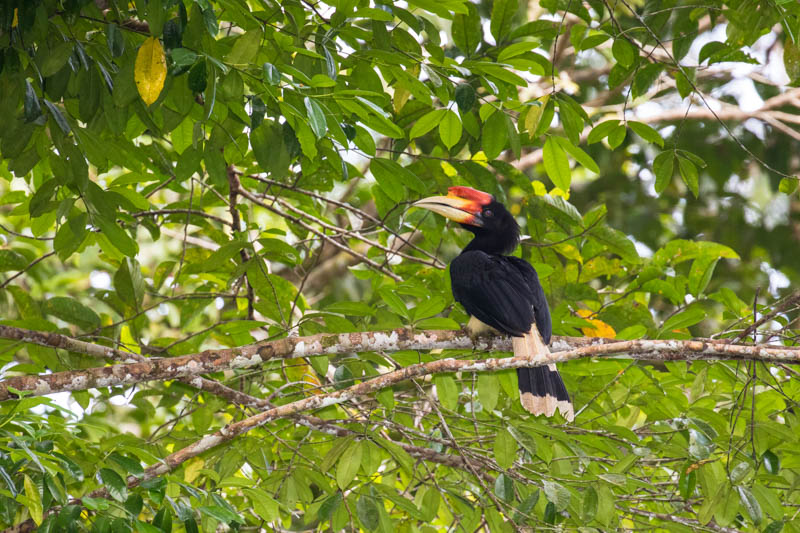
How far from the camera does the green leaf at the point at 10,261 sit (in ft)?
12.3

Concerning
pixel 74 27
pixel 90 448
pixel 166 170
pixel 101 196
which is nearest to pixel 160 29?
pixel 74 27

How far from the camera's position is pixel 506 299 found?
11.8ft

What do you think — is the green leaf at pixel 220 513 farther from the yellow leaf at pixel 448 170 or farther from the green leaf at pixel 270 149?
the yellow leaf at pixel 448 170

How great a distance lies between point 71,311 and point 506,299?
6.09 feet

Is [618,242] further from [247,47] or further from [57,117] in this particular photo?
[57,117]

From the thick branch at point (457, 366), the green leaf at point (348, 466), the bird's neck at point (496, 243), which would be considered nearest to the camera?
the thick branch at point (457, 366)

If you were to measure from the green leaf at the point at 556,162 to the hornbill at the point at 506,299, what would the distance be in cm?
54

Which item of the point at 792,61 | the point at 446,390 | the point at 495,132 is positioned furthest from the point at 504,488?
the point at 792,61

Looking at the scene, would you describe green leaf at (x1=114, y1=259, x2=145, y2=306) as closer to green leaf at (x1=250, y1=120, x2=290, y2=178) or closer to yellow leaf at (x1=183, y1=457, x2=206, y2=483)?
yellow leaf at (x1=183, y1=457, x2=206, y2=483)

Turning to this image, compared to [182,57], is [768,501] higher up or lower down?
lower down

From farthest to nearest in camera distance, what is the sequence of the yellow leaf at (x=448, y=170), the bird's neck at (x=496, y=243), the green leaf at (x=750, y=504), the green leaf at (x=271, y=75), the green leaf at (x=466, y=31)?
1. the bird's neck at (x=496, y=243)
2. the yellow leaf at (x=448, y=170)
3. the green leaf at (x=466, y=31)
4. the green leaf at (x=750, y=504)
5. the green leaf at (x=271, y=75)

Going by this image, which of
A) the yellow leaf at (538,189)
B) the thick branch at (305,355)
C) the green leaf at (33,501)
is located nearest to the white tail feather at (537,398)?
the thick branch at (305,355)

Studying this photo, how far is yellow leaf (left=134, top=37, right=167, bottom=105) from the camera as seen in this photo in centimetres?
249

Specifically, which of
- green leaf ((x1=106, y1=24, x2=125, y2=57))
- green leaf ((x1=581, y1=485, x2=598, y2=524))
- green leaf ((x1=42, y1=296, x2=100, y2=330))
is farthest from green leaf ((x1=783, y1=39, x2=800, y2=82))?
green leaf ((x1=42, y1=296, x2=100, y2=330))
